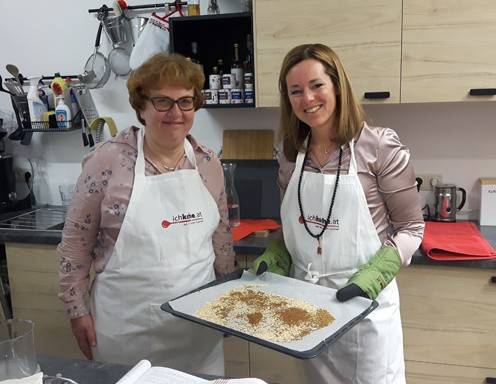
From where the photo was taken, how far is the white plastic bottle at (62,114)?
2371 mm

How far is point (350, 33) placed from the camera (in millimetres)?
1820

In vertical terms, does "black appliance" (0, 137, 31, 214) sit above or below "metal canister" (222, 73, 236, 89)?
below

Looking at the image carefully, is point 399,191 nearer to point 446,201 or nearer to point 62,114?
point 446,201

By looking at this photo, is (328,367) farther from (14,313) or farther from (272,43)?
(14,313)

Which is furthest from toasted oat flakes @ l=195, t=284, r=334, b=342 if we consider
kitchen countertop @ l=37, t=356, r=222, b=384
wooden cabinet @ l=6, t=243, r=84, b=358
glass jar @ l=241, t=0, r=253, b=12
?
glass jar @ l=241, t=0, r=253, b=12

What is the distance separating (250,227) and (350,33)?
0.87 m

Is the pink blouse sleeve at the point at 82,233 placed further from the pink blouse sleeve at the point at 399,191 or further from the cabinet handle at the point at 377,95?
the cabinet handle at the point at 377,95

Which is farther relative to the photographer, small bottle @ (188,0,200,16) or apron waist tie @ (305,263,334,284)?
small bottle @ (188,0,200,16)

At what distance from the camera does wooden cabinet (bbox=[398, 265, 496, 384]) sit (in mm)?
1689

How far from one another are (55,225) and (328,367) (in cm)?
146

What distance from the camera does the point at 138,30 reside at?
234 cm

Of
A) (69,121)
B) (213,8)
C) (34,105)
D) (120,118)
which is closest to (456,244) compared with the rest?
(213,8)

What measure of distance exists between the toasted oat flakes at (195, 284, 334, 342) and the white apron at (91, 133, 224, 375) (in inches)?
6.3

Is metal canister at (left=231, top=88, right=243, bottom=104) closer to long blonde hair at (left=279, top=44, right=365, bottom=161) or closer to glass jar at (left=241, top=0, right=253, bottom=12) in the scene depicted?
glass jar at (left=241, top=0, right=253, bottom=12)
